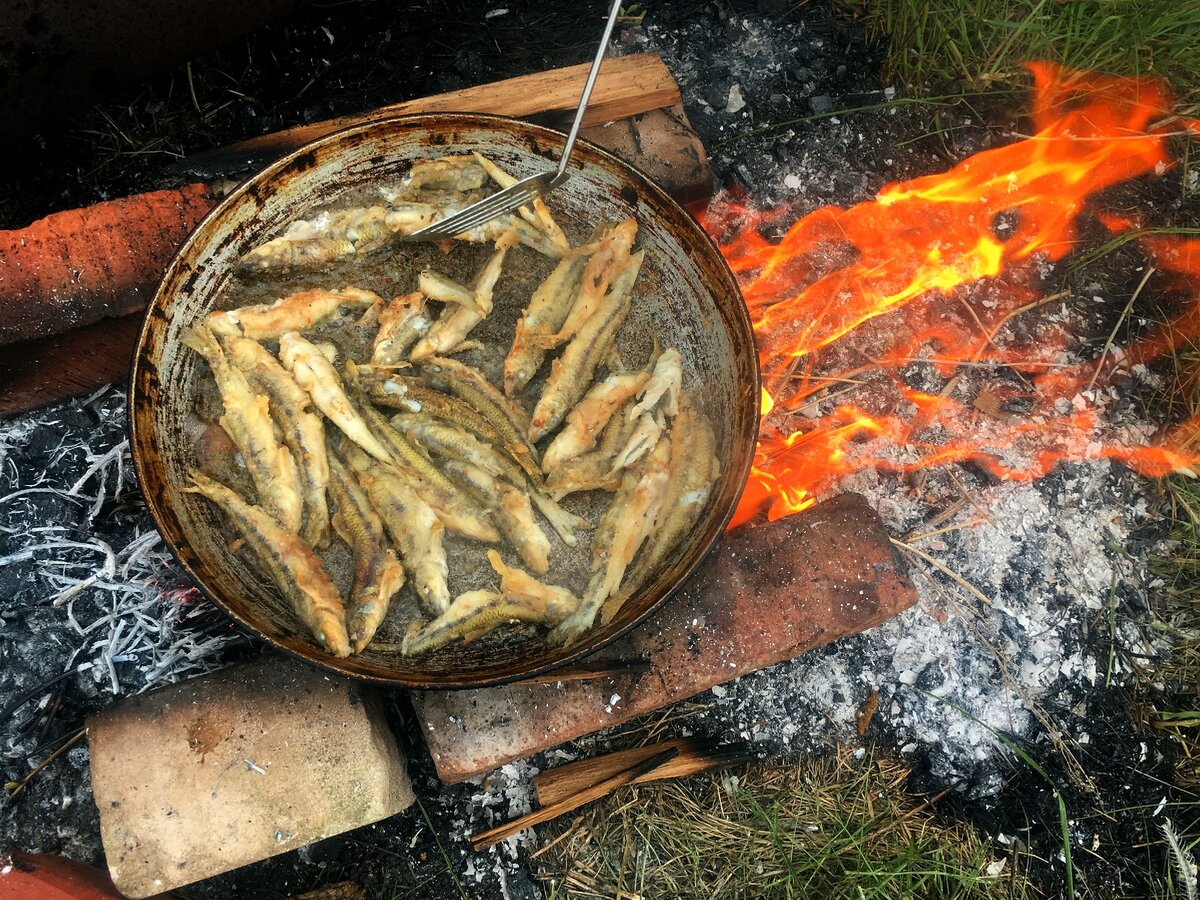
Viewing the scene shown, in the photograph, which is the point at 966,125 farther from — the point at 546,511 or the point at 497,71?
the point at 546,511

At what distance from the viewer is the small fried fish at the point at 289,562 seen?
2.94 metres

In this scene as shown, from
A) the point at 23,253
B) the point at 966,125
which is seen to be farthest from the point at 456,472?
the point at 966,125

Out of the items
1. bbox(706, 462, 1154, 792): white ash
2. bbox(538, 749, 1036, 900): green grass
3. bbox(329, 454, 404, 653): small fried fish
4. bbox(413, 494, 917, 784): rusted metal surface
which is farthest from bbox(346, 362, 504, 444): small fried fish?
bbox(538, 749, 1036, 900): green grass

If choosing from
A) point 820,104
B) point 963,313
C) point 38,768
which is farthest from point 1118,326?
point 38,768

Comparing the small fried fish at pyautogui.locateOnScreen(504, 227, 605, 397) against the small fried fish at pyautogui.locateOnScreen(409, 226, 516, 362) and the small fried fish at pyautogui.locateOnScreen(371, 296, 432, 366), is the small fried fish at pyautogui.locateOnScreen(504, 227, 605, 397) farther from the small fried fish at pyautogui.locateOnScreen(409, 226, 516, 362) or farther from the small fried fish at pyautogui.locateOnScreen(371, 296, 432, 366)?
the small fried fish at pyautogui.locateOnScreen(371, 296, 432, 366)

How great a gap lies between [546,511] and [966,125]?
375cm

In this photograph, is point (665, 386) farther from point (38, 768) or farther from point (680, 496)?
point (38, 768)

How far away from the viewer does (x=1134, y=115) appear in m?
4.68

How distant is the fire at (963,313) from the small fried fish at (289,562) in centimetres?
218

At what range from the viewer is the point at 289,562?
3020 millimetres

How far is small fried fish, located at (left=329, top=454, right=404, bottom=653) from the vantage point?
2.97 metres

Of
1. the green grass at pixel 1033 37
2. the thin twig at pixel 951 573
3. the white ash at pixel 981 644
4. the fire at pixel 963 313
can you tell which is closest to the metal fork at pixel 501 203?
the fire at pixel 963 313

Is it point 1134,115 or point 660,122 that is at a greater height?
point 660,122

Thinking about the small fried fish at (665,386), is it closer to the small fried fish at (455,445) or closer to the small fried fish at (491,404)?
the small fried fish at (491,404)
